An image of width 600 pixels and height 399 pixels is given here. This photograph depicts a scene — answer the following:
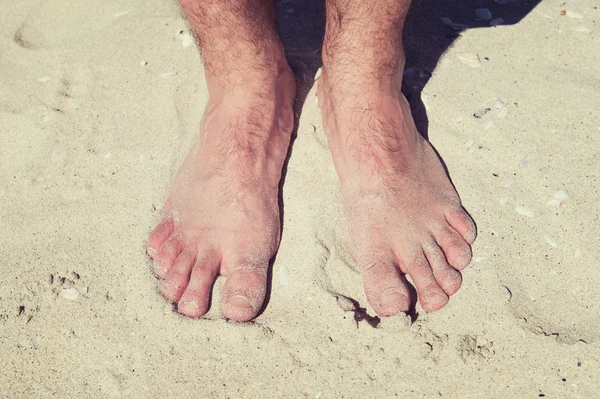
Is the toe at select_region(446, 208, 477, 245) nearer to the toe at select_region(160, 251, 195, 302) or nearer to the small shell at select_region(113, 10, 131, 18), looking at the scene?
the toe at select_region(160, 251, 195, 302)

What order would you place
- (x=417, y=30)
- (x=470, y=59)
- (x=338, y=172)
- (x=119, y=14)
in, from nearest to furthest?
(x=338, y=172), (x=470, y=59), (x=417, y=30), (x=119, y=14)

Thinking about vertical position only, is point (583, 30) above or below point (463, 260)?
above

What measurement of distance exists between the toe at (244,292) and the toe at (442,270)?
1.66 ft

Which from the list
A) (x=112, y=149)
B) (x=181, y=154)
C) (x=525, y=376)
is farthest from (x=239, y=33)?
(x=525, y=376)

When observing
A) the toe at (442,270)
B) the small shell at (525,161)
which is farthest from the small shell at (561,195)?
the toe at (442,270)

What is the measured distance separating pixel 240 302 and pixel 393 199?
56 centimetres

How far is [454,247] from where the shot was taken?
5.58 feet

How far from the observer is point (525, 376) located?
1471 millimetres

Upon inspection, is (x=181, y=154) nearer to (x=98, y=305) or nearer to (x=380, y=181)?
(x=98, y=305)

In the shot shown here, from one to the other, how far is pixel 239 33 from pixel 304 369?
101 centimetres

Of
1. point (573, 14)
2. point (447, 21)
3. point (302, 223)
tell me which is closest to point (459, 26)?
point (447, 21)

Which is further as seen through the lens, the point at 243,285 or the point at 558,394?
the point at 243,285

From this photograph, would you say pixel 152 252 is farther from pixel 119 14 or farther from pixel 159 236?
pixel 119 14

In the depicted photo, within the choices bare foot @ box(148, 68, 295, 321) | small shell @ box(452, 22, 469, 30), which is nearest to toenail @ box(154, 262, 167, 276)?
bare foot @ box(148, 68, 295, 321)
